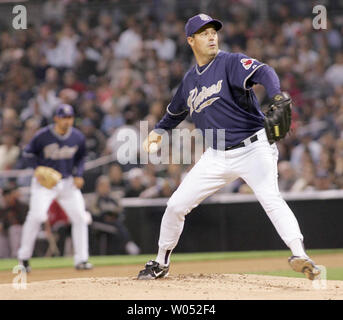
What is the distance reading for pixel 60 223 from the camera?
12.0 meters

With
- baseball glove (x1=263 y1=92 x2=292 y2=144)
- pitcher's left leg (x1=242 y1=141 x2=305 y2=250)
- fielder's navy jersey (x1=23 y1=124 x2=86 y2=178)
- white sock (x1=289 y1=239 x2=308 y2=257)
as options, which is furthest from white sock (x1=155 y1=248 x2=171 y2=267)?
fielder's navy jersey (x1=23 y1=124 x2=86 y2=178)

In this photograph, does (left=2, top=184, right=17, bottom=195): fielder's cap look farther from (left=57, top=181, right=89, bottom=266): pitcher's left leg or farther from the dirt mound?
the dirt mound

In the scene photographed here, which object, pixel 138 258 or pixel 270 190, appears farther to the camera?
pixel 138 258

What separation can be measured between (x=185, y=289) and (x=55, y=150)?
439 cm

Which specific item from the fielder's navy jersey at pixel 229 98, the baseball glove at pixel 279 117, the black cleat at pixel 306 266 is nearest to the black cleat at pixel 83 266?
the fielder's navy jersey at pixel 229 98

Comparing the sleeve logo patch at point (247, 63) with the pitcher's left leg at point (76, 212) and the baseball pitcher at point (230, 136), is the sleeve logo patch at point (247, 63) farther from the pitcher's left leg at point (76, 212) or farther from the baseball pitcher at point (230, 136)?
the pitcher's left leg at point (76, 212)

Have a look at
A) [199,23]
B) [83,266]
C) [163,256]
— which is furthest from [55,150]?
[199,23]

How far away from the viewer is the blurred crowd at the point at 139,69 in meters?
12.9

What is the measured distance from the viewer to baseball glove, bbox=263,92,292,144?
17.3 feet

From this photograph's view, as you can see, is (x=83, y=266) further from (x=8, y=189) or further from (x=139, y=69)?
(x=139, y=69)

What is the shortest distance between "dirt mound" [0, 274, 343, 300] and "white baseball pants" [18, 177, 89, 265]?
2.95 m

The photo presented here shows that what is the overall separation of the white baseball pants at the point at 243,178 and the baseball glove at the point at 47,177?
3.20 metres

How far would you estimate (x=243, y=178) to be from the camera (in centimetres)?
587

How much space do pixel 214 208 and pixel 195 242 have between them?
0.65 metres
